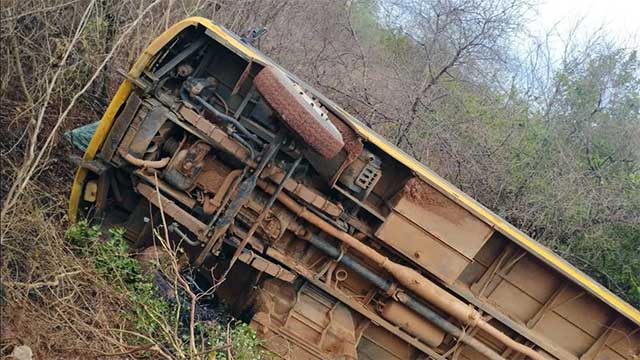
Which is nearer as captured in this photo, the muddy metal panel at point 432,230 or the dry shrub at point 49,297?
the dry shrub at point 49,297

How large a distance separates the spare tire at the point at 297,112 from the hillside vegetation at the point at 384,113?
124 cm

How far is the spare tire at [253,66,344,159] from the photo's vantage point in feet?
12.7

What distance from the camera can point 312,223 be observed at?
4648 mm

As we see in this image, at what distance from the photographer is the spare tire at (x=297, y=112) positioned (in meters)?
3.88

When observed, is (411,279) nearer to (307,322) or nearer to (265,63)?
(307,322)

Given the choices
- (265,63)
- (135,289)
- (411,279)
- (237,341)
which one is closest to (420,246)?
(411,279)

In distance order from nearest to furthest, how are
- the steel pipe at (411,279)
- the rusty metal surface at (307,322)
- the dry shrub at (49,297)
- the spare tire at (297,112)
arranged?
the dry shrub at (49,297) → the spare tire at (297,112) → the steel pipe at (411,279) → the rusty metal surface at (307,322)

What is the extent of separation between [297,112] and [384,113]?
748 cm

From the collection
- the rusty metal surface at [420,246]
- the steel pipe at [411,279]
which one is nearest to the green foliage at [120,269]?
the steel pipe at [411,279]

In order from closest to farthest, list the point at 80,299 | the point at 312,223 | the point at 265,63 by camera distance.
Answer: the point at 80,299
the point at 265,63
the point at 312,223

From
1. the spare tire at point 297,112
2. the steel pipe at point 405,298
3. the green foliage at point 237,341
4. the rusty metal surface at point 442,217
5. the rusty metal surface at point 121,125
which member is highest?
the spare tire at point 297,112

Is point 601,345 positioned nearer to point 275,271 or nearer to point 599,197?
point 275,271

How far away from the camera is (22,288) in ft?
11.2

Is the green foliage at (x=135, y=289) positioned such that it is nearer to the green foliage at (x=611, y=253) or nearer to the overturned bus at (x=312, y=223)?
the overturned bus at (x=312, y=223)
